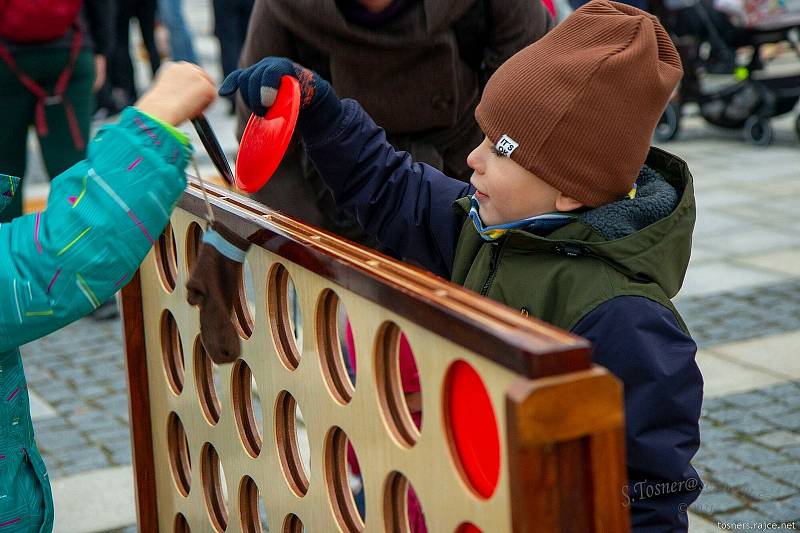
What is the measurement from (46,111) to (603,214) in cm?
349

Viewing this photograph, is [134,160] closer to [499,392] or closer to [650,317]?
[499,392]

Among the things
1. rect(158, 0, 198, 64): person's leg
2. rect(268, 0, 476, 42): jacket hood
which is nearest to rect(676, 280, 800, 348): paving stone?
rect(268, 0, 476, 42): jacket hood

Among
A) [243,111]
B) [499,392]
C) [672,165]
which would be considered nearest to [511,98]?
[672,165]

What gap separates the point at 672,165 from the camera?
79.7 inches

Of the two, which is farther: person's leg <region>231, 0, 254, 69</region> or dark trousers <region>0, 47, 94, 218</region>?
person's leg <region>231, 0, 254, 69</region>

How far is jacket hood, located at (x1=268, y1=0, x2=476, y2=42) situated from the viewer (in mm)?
2643

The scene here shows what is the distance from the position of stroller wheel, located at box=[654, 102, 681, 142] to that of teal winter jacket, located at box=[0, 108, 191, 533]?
24.3ft

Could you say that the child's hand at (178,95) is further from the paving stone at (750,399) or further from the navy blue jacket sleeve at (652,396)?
the paving stone at (750,399)

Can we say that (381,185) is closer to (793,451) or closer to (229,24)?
(793,451)

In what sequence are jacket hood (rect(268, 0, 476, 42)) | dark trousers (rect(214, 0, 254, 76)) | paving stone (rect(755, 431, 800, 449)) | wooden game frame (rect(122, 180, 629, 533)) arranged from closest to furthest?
wooden game frame (rect(122, 180, 629, 533)) < jacket hood (rect(268, 0, 476, 42)) < paving stone (rect(755, 431, 800, 449)) < dark trousers (rect(214, 0, 254, 76))

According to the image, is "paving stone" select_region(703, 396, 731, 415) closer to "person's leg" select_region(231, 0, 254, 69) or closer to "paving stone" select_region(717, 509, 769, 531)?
"paving stone" select_region(717, 509, 769, 531)

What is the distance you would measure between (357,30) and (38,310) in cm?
137

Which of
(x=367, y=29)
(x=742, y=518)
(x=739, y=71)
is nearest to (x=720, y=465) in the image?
(x=742, y=518)

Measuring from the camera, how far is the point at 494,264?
1920 millimetres
